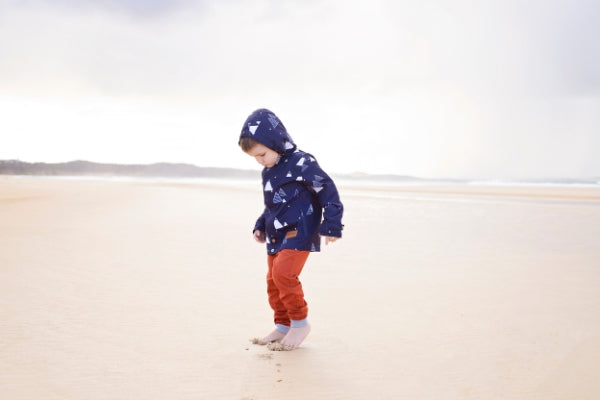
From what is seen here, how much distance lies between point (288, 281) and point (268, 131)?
98cm

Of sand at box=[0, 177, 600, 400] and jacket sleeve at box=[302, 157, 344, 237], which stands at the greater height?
jacket sleeve at box=[302, 157, 344, 237]

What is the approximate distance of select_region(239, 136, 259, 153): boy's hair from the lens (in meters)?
3.06

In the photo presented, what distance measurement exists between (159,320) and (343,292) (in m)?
1.84

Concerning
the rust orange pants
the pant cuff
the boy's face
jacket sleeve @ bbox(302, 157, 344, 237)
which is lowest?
the pant cuff

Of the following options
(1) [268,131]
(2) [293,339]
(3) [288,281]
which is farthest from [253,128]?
(2) [293,339]

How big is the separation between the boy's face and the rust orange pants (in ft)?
1.98

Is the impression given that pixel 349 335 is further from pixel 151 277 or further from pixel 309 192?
pixel 151 277

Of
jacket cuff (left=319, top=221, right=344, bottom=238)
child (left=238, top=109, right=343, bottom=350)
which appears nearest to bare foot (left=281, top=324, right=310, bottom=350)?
child (left=238, top=109, right=343, bottom=350)

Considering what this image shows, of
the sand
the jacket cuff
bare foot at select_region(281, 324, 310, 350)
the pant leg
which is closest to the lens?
the sand

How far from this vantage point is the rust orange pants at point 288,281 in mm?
2982

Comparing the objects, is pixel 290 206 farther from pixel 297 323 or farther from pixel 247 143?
pixel 297 323

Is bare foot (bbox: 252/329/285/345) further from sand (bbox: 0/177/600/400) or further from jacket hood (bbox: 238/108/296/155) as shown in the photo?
jacket hood (bbox: 238/108/296/155)

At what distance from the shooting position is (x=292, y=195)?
3049mm

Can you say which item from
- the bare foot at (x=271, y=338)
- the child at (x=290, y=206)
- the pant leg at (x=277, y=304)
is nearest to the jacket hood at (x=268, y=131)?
the child at (x=290, y=206)
